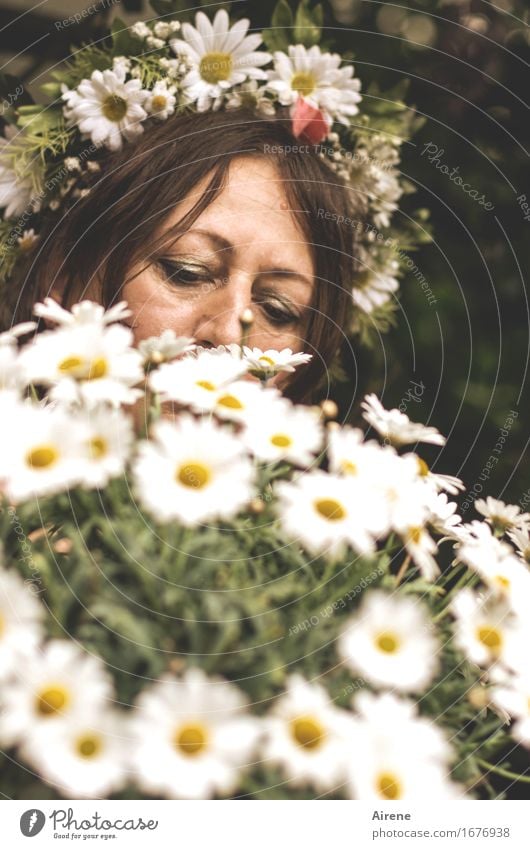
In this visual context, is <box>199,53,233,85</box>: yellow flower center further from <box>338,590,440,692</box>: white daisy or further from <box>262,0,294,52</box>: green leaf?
<box>338,590,440,692</box>: white daisy

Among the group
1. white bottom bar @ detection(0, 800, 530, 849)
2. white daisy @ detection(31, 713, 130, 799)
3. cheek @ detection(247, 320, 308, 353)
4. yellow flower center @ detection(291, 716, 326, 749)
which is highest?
cheek @ detection(247, 320, 308, 353)

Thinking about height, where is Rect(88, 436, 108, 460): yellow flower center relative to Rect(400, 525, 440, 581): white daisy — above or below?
below

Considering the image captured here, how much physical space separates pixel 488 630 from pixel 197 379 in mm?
150

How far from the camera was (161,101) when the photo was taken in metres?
0.70

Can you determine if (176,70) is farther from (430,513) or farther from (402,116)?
(430,513)

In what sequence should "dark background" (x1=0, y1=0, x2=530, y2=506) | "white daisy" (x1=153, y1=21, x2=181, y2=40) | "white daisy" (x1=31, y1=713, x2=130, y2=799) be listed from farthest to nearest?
"dark background" (x1=0, y1=0, x2=530, y2=506), "white daisy" (x1=153, y1=21, x2=181, y2=40), "white daisy" (x1=31, y1=713, x2=130, y2=799)

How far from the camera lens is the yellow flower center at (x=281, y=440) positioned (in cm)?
28

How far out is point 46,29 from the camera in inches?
33.3

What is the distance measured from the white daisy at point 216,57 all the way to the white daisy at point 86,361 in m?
0.50

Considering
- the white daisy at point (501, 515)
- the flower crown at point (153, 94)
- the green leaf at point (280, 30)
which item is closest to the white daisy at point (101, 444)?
the white daisy at point (501, 515)

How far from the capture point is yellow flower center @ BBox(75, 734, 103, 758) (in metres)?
0.23

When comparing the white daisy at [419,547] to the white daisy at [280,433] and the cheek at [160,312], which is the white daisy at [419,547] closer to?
the white daisy at [280,433]

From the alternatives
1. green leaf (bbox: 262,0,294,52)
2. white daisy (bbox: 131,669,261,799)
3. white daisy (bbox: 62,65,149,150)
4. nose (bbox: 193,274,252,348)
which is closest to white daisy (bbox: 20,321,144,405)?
white daisy (bbox: 131,669,261,799)

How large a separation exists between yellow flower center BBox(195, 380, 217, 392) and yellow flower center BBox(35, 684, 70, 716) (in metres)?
0.12
